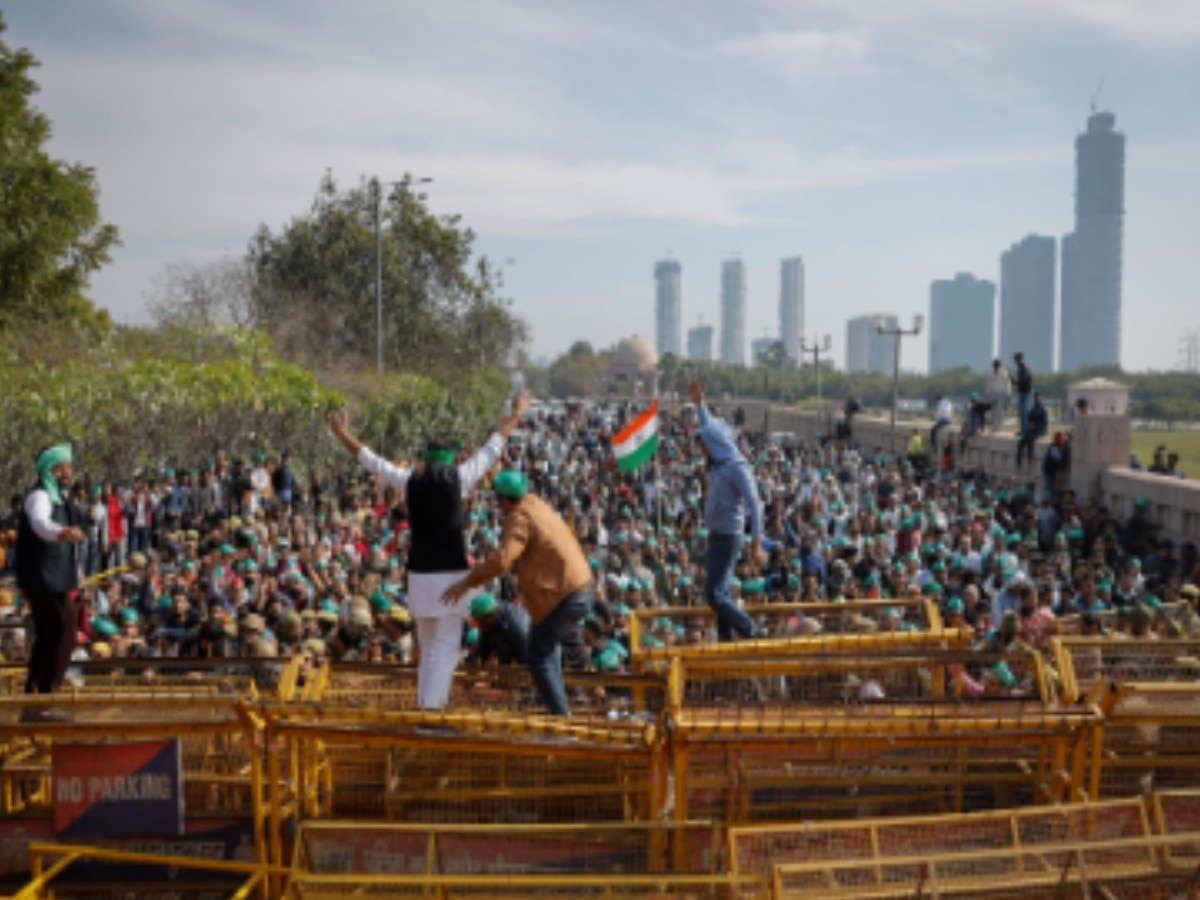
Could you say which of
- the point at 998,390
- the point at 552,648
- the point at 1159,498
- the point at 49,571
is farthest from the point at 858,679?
the point at 998,390

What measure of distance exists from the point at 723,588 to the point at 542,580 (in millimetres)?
2237

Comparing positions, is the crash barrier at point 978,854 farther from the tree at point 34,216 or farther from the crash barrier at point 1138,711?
the tree at point 34,216

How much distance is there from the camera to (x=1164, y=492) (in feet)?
68.3

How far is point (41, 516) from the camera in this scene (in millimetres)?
7246

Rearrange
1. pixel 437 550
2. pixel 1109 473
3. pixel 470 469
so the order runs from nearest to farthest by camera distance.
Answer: pixel 437 550, pixel 470 469, pixel 1109 473

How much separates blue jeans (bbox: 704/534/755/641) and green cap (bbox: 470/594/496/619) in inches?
57.1

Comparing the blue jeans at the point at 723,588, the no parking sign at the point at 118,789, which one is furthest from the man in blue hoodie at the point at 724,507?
the no parking sign at the point at 118,789

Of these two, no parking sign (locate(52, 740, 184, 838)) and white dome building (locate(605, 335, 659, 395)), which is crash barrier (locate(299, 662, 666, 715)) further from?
white dome building (locate(605, 335, 659, 395))

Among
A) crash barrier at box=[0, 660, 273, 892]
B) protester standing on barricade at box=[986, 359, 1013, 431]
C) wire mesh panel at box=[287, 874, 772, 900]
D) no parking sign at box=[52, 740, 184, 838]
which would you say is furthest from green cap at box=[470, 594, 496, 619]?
protester standing on barricade at box=[986, 359, 1013, 431]

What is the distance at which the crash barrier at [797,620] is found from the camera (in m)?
8.19

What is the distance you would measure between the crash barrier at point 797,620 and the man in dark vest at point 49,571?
319 cm

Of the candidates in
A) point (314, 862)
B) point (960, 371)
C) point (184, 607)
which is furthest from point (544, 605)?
point (960, 371)

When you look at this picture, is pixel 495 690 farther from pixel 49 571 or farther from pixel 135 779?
pixel 49 571

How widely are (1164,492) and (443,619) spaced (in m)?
17.1
